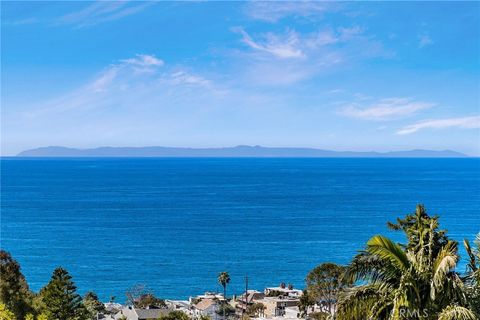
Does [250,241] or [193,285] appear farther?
[250,241]

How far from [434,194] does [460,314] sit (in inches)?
6365

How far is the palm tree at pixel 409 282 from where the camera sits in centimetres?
655

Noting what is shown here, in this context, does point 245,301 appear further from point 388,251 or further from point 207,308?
point 388,251

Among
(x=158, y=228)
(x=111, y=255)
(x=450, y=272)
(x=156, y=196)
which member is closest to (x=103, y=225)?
(x=158, y=228)

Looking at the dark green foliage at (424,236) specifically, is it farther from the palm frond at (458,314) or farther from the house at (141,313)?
the house at (141,313)

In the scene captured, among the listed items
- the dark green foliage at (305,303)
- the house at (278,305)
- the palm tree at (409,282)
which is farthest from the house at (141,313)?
the palm tree at (409,282)

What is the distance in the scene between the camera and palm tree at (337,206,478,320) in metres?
6.55

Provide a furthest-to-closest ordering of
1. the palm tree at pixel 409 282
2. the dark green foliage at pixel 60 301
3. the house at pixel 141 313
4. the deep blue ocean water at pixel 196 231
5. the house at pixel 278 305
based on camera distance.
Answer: the deep blue ocean water at pixel 196 231, the house at pixel 278 305, the house at pixel 141 313, the dark green foliage at pixel 60 301, the palm tree at pixel 409 282

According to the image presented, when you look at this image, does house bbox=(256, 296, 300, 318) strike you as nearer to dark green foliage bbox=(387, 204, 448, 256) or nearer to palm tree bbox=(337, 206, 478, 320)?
dark green foliage bbox=(387, 204, 448, 256)

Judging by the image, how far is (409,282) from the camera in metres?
6.64

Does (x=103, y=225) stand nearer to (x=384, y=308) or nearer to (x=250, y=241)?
(x=250, y=241)

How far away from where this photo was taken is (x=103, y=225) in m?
106

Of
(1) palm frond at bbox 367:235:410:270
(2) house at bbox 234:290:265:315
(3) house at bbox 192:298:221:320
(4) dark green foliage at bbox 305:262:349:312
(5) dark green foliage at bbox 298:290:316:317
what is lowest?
(2) house at bbox 234:290:265:315

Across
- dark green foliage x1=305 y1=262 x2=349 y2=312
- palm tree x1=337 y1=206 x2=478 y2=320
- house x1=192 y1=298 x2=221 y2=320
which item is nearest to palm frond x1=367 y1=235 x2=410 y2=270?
palm tree x1=337 y1=206 x2=478 y2=320
